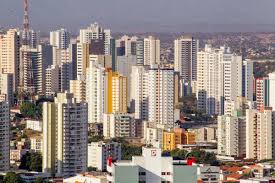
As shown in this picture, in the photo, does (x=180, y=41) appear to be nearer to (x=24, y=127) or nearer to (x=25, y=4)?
(x=25, y=4)

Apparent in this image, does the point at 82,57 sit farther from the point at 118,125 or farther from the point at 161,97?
the point at 118,125

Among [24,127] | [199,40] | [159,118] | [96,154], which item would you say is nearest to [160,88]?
[159,118]

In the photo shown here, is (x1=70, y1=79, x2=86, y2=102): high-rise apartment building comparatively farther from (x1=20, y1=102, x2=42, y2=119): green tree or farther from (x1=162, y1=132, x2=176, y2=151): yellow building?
(x1=162, y1=132, x2=176, y2=151): yellow building

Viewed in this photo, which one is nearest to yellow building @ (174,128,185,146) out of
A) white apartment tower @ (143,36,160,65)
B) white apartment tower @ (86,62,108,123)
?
white apartment tower @ (86,62,108,123)

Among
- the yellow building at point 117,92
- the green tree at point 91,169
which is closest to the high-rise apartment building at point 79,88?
the yellow building at point 117,92

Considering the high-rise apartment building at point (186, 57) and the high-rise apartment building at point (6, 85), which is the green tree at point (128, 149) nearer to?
the high-rise apartment building at point (6, 85)

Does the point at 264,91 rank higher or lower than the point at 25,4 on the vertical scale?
lower

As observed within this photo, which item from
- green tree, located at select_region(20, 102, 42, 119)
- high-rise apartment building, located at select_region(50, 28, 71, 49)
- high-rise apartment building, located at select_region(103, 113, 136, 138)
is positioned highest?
high-rise apartment building, located at select_region(50, 28, 71, 49)
